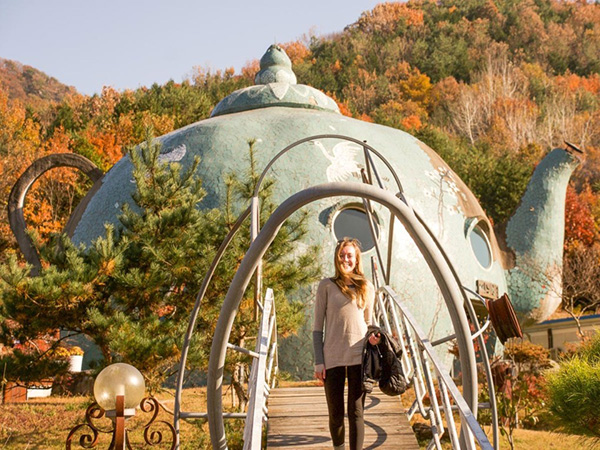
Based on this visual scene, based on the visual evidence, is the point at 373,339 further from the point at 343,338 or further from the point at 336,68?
the point at 336,68

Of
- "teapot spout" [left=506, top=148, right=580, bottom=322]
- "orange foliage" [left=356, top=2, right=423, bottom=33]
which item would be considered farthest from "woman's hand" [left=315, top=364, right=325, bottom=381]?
"orange foliage" [left=356, top=2, right=423, bottom=33]

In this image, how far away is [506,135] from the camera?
127ft

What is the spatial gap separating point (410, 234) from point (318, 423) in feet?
6.40

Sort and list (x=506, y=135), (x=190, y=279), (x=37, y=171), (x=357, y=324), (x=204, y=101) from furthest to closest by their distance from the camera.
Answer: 1. (x=506, y=135)
2. (x=204, y=101)
3. (x=37, y=171)
4. (x=190, y=279)
5. (x=357, y=324)

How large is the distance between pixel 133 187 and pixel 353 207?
2.98 metres

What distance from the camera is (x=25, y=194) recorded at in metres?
8.43

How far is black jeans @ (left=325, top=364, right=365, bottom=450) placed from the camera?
10.6 feet

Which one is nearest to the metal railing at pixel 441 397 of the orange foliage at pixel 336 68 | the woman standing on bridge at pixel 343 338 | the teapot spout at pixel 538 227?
the woman standing on bridge at pixel 343 338

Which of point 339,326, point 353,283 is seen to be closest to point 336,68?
point 353,283

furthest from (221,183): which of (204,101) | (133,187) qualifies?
(204,101)

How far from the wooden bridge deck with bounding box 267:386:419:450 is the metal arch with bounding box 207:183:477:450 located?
0.95m

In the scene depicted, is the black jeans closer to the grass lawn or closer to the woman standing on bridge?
the woman standing on bridge

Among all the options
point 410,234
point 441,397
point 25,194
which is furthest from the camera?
point 25,194

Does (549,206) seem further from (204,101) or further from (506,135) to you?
(506,135)
